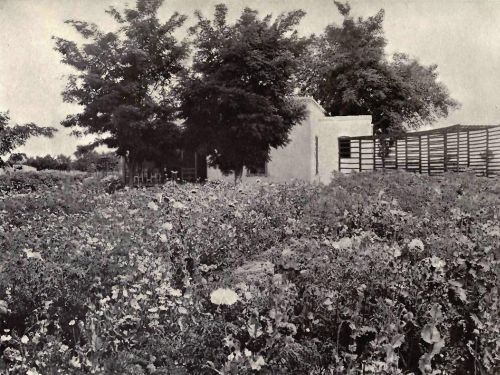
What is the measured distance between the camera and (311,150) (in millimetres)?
26891

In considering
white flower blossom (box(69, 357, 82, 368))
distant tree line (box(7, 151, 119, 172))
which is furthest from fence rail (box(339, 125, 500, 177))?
distant tree line (box(7, 151, 119, 172))

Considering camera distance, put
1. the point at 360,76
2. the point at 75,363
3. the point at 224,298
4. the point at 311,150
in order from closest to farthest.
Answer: the point at 75,363 → the point at 224,298 → the point at 311,150 → the point at 360,76

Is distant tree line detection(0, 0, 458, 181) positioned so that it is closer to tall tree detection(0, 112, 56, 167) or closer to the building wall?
tall tree detection(0, 112, 56, 167)

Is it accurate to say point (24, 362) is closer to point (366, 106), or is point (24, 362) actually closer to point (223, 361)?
point (223, 361)

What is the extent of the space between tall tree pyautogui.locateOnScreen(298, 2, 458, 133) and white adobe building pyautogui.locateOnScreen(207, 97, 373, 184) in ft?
29.7

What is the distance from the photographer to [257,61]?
22578mm

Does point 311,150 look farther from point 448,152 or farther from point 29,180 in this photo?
point 29,180

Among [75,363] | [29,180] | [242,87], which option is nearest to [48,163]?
[29,180]

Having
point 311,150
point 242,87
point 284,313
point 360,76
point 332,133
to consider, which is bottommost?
point 284,313

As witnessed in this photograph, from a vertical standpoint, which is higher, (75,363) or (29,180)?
(29,180)

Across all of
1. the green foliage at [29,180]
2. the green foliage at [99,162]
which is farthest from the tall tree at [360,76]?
the green foliage at [99,162]

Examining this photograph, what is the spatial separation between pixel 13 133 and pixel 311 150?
46.0 ft

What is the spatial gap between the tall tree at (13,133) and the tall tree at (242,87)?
6424 millimetres

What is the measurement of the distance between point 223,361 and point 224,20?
22114 mm
